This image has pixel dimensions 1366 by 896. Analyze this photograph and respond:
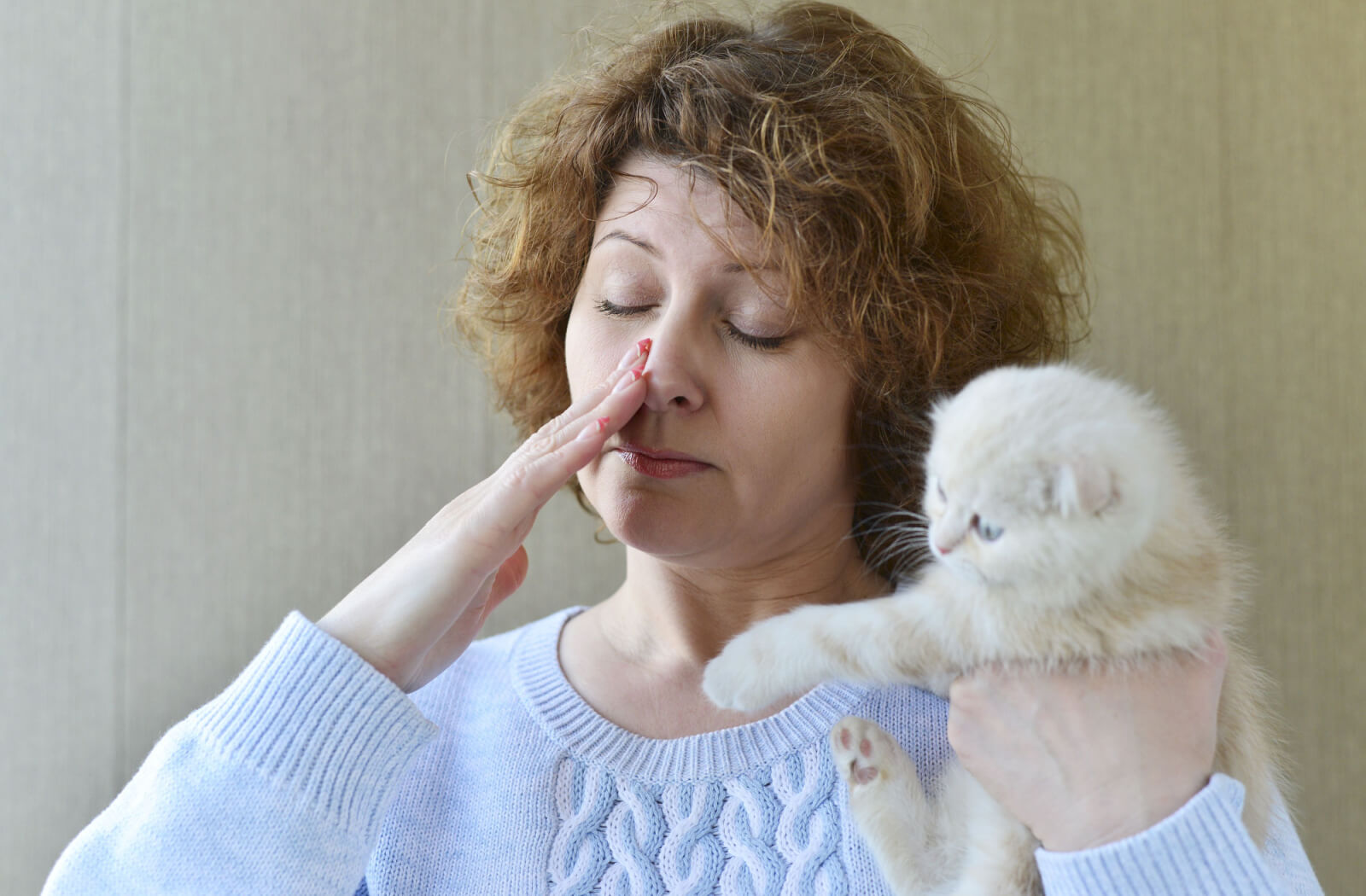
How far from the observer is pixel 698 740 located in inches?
47.2

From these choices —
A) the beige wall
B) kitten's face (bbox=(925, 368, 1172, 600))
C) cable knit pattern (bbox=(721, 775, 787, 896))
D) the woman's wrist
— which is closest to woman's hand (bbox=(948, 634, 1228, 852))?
the woman's wrist

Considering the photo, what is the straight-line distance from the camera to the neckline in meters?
1.18

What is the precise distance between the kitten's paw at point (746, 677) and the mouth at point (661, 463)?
0.22 meters

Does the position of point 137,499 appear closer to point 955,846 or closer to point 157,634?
point 157,634

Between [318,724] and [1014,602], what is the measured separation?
730 millimetres

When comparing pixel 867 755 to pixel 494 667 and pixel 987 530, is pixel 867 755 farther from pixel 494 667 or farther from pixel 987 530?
pixel 494 667

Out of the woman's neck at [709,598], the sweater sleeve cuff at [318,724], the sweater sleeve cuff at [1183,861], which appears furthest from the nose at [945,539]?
the sweater sleeve cuff at [318,724]

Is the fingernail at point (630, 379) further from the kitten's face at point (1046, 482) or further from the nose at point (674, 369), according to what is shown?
Result: the kitten's face at point (1046, 482)

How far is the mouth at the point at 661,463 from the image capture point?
45.8 inches

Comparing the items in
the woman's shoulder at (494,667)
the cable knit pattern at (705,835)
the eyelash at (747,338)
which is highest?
the eyelash at (747,338)

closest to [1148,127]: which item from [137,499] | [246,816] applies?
[246,816]

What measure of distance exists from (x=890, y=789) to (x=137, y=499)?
1399mm

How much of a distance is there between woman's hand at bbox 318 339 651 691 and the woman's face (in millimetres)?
59

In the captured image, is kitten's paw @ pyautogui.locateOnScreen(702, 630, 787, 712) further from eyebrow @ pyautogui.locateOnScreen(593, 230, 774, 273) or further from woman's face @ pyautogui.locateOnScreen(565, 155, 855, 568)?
eyebrow @ pyautogui.locateOnScreen(593, 230, 774, 273)
